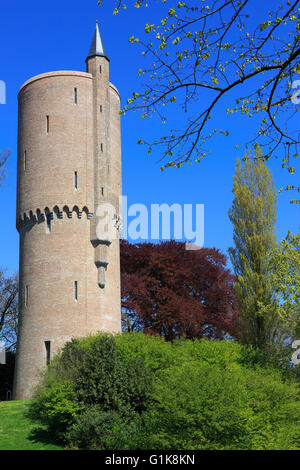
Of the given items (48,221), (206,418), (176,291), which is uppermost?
(48,221)

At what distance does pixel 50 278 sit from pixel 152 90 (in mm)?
20923

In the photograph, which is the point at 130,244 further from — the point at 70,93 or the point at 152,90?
the point at 152,90

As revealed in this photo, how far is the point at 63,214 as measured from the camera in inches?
1158

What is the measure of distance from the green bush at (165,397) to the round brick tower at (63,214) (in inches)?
195

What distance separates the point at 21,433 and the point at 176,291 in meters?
19.0

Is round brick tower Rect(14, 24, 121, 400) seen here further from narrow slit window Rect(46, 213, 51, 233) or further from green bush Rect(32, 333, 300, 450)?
green bush Rect(32, 333, 300, 450)

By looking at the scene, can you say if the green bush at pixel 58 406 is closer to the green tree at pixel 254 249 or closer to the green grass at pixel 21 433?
the green grass at pixel 21 433

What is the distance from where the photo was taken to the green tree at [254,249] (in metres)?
25.5

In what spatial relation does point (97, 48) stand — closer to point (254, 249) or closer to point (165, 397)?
point (254, 249)

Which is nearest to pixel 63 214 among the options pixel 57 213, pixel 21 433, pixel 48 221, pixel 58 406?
pixel 57 213

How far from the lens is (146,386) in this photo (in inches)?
753

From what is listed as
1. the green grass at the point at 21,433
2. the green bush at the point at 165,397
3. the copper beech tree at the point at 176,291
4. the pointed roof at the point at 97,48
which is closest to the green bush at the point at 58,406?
the green bush at the point at 165,397

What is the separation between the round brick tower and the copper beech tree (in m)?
5.58

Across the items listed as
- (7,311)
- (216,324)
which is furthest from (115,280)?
(7,311)
